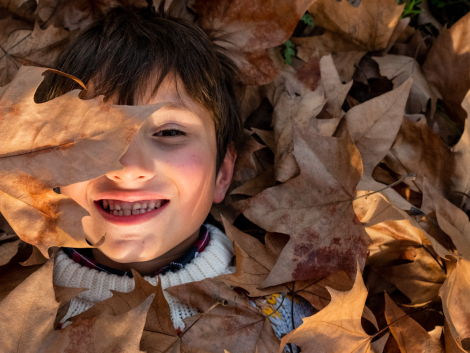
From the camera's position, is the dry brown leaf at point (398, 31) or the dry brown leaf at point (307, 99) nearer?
the dry brown leaf at point (307, 99)

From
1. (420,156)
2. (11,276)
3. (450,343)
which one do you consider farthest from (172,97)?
(450,343)

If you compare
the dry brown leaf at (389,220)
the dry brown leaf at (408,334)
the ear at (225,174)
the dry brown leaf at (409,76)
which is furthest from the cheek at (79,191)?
the dry brown leaf at (409,76)

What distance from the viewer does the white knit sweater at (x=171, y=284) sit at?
4.42 ft

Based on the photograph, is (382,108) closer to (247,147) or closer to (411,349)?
(247,147)

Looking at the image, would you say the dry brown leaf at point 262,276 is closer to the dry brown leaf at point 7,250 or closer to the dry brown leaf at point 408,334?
the dry brown leaf at point 408,334

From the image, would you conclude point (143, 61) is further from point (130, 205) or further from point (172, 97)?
point (130, 205)

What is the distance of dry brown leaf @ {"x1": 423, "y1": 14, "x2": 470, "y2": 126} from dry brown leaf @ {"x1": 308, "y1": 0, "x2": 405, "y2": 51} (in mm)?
199

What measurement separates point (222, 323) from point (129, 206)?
0.46 m

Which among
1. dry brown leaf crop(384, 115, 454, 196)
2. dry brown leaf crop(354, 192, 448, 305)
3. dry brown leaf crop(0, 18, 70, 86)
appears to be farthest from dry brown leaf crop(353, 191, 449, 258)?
dry brown leaf crop(0, 18, 70, 86)

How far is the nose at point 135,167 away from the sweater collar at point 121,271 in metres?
0.40

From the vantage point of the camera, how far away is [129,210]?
1.33m

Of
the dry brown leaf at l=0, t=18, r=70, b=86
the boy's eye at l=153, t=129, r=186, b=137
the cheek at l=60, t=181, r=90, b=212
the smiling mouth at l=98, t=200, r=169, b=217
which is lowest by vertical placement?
the smiling mouth at l=98, t=200, r=169, b=217

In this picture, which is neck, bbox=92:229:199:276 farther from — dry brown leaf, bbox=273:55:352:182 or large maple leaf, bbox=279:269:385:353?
large maple leaf, bbox=279:269:385:353

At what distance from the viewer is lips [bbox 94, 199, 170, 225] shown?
1247mm
